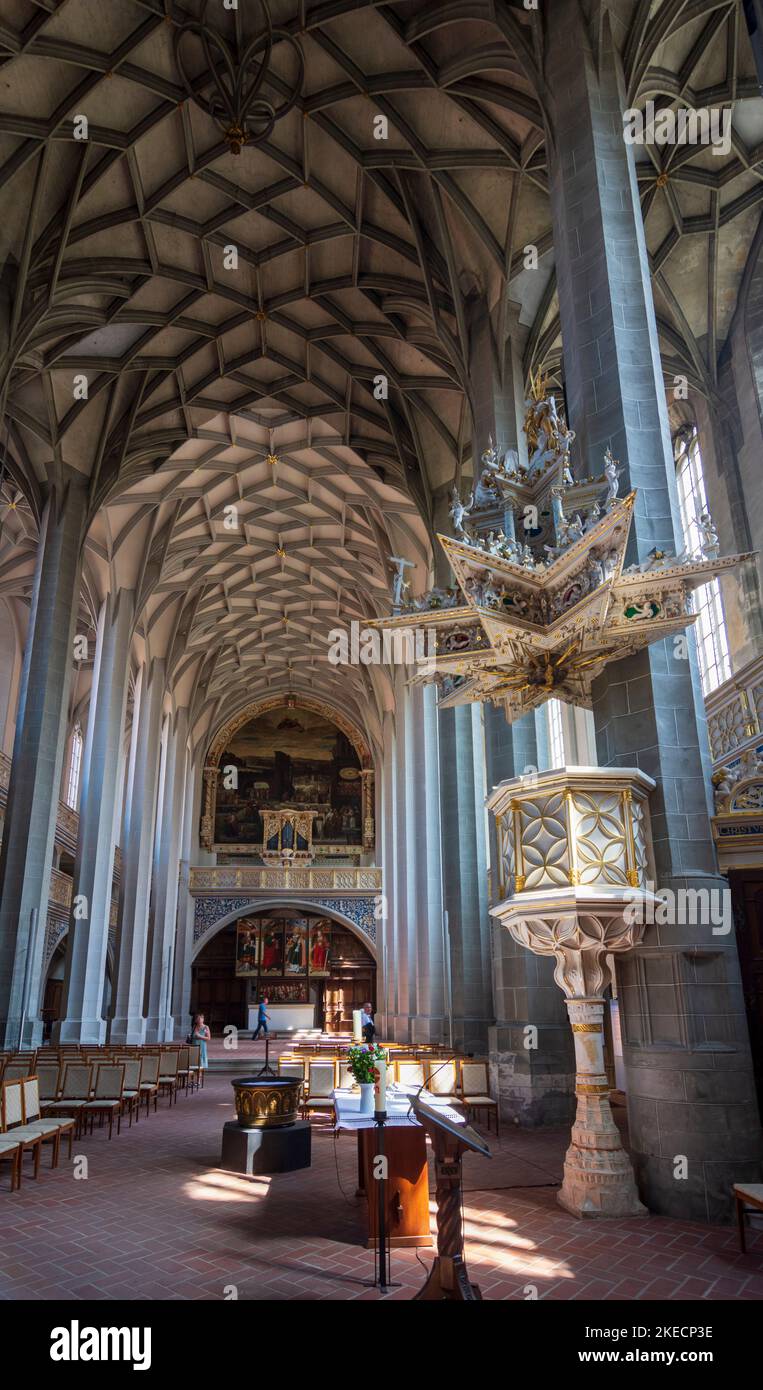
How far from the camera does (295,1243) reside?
A: 17.3ft

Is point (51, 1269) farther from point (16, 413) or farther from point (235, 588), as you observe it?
point (235, 588)

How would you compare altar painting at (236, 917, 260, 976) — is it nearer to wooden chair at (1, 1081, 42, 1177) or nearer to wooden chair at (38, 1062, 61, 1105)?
wooden chair at (38, 1062, 61, 1105)

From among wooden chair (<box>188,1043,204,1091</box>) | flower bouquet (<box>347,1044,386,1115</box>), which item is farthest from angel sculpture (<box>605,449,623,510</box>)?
wooden chair (<box>188,1043,204,1091</box>)

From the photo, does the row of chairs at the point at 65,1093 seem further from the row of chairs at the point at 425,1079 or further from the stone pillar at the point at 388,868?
the stone pillar at the point at 388,868

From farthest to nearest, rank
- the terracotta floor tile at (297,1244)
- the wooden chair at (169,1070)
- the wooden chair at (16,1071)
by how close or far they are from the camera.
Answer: the wooden chair at (169,1070)
the wooden chair at (16,1071)
the terracotta floor tile at (297,1244)

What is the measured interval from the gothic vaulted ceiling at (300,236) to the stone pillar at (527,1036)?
310 inches

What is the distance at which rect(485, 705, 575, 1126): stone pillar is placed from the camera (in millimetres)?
10664

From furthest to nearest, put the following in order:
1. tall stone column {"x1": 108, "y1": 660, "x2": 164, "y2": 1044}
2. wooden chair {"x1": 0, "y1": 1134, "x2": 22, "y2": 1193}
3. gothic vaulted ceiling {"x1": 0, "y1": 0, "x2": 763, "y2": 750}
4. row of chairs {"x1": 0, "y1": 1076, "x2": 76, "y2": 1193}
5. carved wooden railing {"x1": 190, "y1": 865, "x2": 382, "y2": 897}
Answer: carved wooden railing {"x1": 190, "y1": 865, "x2": 382, "y2": 897} → tall stone column {"x1": 108, "y1": 660, "x2": 164, "y2": 1044} → gothic vaulted ceiling {"x1": 0, "y1": 0, "x2": 763, "y2": 750} → row of chairs {"x1": 0, "y1": 1076, "x2": 76, "y2": 1193} → wooden chair {"x1": 0, "y1": 1134, "x2": 22, "y2": 1193}

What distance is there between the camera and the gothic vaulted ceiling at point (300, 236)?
11570 millimetres

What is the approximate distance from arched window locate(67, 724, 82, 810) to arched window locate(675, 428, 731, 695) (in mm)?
19660

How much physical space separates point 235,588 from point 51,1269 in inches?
934

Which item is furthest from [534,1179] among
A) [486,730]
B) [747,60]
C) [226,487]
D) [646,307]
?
[226,487]

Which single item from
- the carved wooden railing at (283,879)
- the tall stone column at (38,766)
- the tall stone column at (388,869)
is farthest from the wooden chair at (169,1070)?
the carved wooden railing at (283,879)
